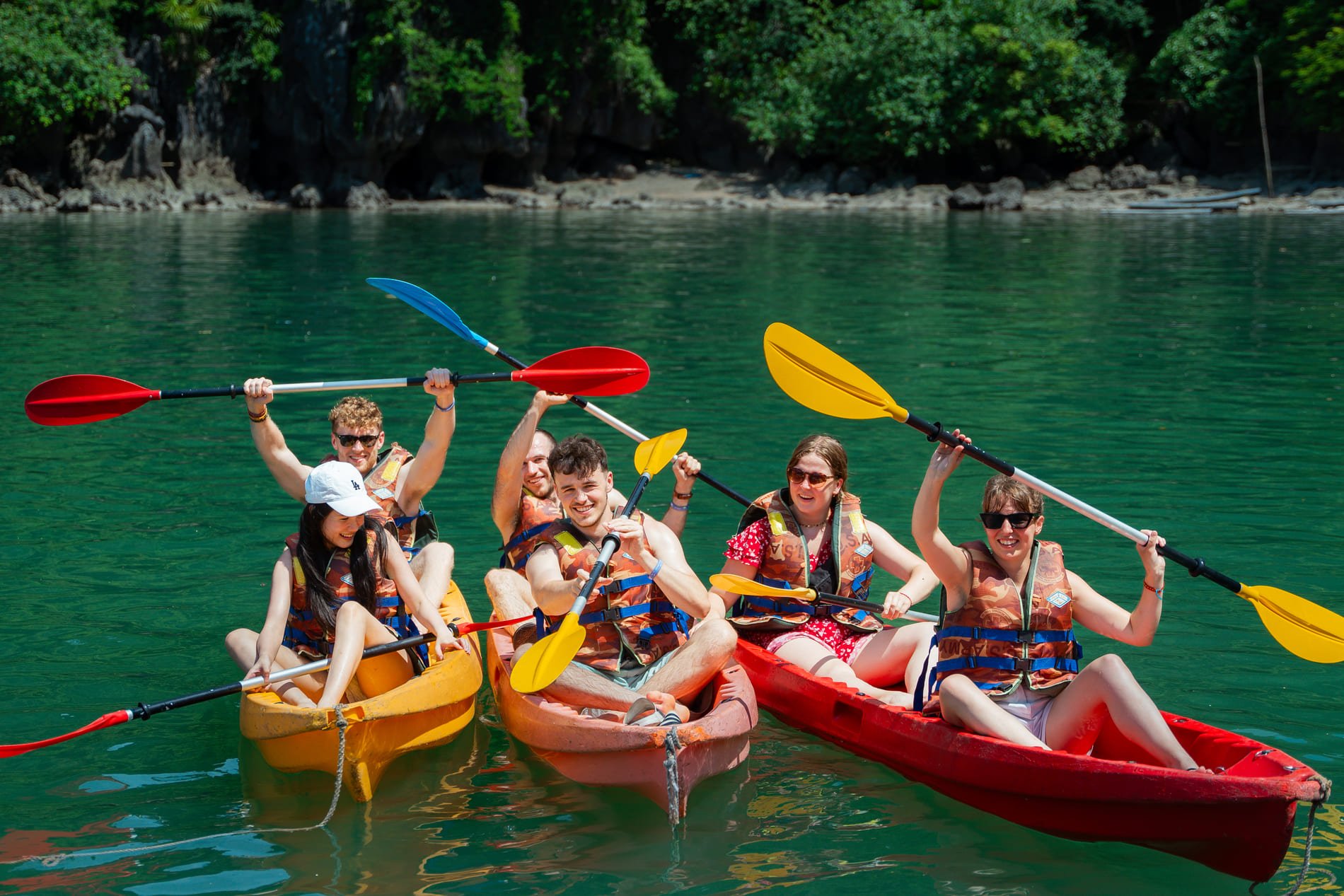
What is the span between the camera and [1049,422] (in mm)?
9445

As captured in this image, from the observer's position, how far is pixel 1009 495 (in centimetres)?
418

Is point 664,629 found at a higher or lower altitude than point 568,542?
lower

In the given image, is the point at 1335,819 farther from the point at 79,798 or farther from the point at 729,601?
the point at 79,798

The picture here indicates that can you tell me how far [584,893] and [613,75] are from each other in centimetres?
3085

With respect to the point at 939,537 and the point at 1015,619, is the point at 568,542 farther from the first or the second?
the point at 1015,619

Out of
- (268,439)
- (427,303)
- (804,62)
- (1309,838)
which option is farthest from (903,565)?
(804,62)

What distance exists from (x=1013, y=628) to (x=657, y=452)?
1798 mm

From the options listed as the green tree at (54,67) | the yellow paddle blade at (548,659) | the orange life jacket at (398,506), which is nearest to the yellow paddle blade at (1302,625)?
the yellow paddle blade at (548,659)

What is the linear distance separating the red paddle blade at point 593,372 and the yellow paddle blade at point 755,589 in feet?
4.13

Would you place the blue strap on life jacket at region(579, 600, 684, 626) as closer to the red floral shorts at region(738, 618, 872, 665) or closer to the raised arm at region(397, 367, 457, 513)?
the red floral shorts at region(738, 618, 872, 665)

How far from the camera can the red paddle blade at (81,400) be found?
5977 millimetres

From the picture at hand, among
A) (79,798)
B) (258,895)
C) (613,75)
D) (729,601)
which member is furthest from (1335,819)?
(613,75)

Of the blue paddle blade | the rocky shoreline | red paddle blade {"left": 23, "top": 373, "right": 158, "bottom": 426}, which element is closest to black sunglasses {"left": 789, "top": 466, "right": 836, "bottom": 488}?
the blue paddle blade

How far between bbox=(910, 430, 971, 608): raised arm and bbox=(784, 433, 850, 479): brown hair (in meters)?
0.66
